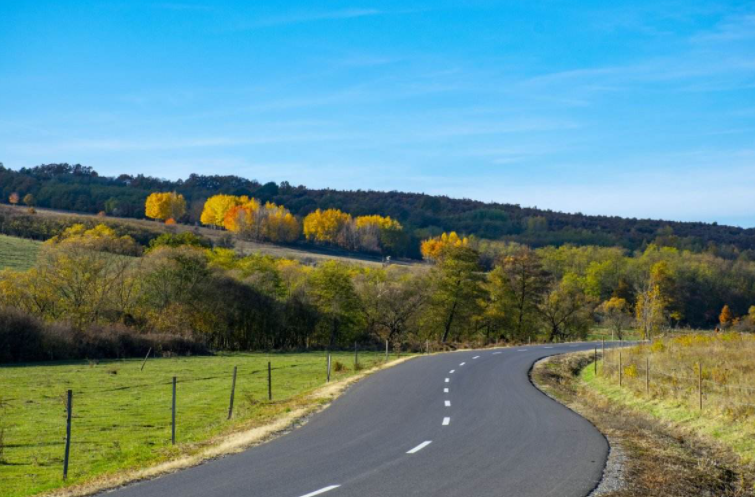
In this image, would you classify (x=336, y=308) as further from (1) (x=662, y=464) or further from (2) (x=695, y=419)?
(1) (x=662, y=464)

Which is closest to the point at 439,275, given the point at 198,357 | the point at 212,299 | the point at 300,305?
the point at 300,305

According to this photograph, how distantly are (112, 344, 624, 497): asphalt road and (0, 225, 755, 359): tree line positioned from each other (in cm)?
3807

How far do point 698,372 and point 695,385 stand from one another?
1.02 metres

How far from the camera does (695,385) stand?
22469 millimetres

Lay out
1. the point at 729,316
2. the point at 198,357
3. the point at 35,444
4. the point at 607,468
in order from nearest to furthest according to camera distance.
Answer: the point at 607,468
the point at 35,444
the point at 198,357
the point at 729,316

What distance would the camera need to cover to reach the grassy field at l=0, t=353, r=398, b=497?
15648 millimetres

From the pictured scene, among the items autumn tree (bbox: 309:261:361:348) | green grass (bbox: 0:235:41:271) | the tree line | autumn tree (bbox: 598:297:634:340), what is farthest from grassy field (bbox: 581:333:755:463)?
green grass (bbox: 0:235:41:271)

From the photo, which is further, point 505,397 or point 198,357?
point 198,357

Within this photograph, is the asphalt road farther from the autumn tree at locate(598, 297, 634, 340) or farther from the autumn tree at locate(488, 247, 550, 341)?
the autumn tree at locate(598, 297, 634, 340)

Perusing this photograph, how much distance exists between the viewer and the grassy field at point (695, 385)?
1750 cm

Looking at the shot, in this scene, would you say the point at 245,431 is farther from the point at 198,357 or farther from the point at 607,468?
Answer: the point at 198,357

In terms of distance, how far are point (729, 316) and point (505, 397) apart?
334 ft

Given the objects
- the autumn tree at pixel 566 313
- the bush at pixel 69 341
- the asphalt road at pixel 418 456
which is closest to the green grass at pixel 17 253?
the bush at pixel 69 341

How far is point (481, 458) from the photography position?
1214 centimetres
